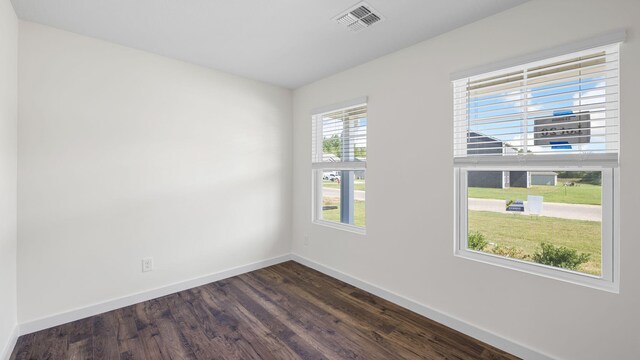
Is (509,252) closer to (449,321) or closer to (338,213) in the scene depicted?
(449,321)

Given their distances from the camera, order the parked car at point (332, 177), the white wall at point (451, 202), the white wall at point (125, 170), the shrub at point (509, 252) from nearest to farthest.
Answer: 1. the white wall at point (451, 202)
2. the shrub at point (509, 252)
3. the white wall at point (125, 170)
4. the parked car at point (332, 177)

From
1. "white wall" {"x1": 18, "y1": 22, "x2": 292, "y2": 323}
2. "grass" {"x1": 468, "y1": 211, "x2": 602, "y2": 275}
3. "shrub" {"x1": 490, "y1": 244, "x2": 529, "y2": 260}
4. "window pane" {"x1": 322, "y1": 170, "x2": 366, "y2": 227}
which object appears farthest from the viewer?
"window pane" {"x1": 322, "y1": 170, "x2": 366, "y2": 227}

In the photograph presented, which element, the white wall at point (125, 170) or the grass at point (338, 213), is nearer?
the white wall at point (125, 170)

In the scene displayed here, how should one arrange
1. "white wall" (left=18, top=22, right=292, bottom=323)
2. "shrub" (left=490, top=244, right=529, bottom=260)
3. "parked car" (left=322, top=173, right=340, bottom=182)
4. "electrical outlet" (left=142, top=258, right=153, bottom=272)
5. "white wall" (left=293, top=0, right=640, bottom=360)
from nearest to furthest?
"white wall" (left=293, top=0, right=640, bottom=360) → "shrub" (left=490, top=244, right=529, bottom=260) → "white wall" (left=18, top=22, right=292, bottom=323) → "electrical outlet" (left=142, top=258, right=153, bottom=272) → "parked car" (left=322, top=173, right=340, bottom=182)

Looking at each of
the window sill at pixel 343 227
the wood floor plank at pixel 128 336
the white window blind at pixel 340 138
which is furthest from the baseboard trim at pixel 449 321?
the wood floor plank at pixel 128 336

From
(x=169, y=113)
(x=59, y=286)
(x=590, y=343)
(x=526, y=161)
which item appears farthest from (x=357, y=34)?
(x=59, y=286)

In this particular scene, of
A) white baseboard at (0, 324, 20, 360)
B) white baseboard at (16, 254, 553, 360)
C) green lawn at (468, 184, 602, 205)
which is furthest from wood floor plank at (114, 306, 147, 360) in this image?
green lawn at (468, 184, 602, 205)

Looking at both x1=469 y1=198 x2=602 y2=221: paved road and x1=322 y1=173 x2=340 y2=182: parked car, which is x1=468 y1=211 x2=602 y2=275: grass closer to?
x1=469 y1=198 x2=602 y2=221: paved road

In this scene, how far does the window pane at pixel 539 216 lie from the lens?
1.80m

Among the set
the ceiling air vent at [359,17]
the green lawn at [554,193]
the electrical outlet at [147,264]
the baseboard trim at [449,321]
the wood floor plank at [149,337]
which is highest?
the ceiling air vent at [359,17]

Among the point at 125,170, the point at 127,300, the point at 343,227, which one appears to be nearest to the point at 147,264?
the point at 127,300

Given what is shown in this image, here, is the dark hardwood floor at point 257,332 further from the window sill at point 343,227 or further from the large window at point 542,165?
the large window at point 542,165

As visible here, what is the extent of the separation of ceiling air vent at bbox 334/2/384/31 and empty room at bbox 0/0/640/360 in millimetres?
22

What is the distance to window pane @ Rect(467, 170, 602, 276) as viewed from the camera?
5.89 feet
